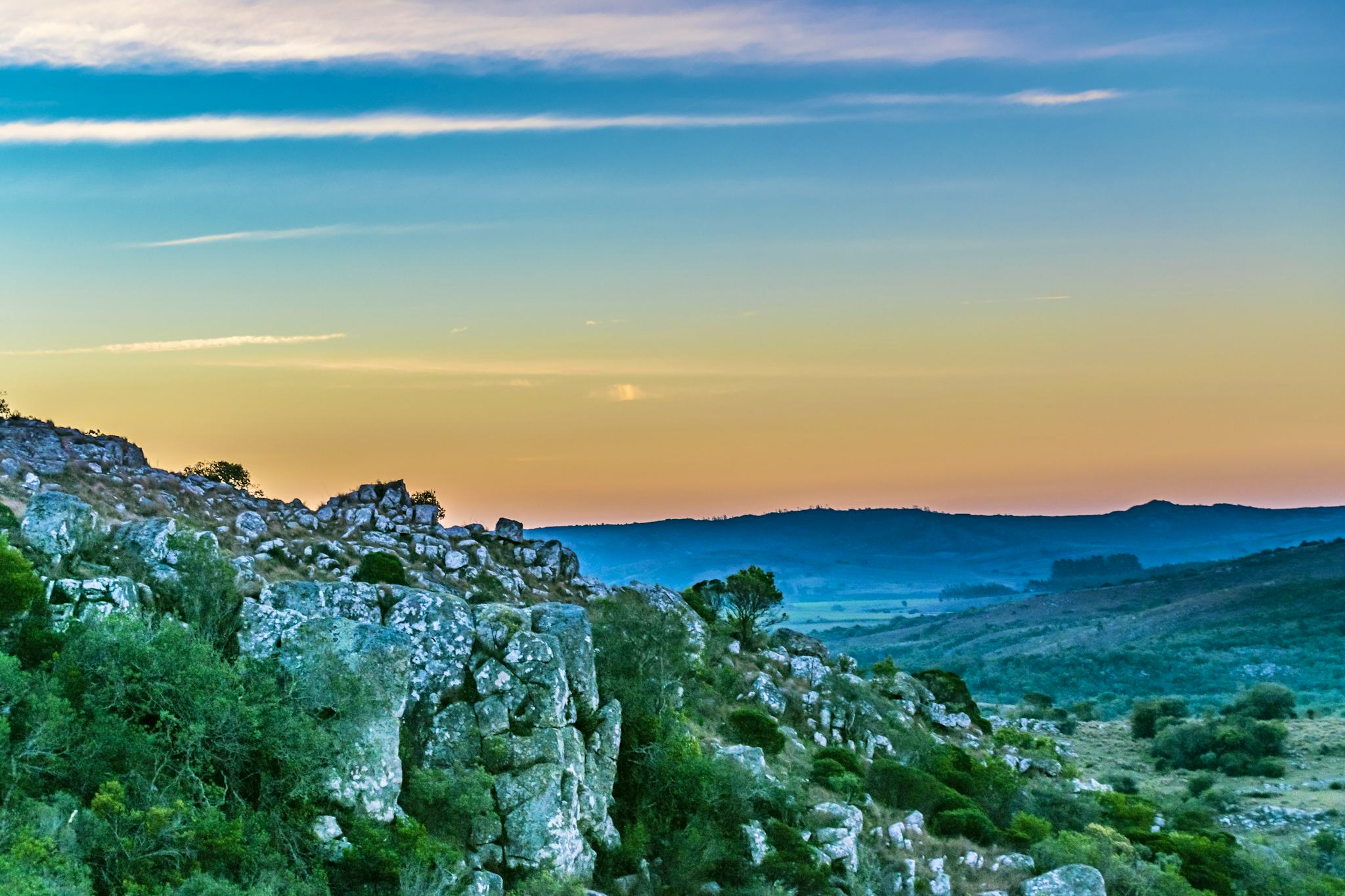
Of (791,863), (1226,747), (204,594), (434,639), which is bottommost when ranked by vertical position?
(1226,747)

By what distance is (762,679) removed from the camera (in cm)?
6612

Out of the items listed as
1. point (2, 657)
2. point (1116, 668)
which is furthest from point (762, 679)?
point (1116, 668)

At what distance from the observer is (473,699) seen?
36.3m

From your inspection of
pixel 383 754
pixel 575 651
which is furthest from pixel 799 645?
pixel 383 754

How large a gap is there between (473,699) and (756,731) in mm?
23187

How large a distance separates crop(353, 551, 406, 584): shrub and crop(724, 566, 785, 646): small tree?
1091 inches

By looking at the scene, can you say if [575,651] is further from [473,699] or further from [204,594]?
[204,594]

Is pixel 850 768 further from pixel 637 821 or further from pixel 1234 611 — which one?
pixel 1234 611

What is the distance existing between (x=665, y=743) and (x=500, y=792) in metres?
A: 10.2

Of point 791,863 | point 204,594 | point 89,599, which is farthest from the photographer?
point 791,863

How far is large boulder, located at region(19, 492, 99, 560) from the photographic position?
1455 inches

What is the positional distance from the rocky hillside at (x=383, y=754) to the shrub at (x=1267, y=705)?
2084 inches

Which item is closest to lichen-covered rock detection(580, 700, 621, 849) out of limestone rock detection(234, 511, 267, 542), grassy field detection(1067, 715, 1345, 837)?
limestone rock detection(234, 511, 267, 542)

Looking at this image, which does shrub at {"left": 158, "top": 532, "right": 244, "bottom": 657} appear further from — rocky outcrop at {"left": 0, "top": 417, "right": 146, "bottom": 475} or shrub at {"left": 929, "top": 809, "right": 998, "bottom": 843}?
shrub at {"left": 929, "top": 809, "right": 998, "bottom": 843}
